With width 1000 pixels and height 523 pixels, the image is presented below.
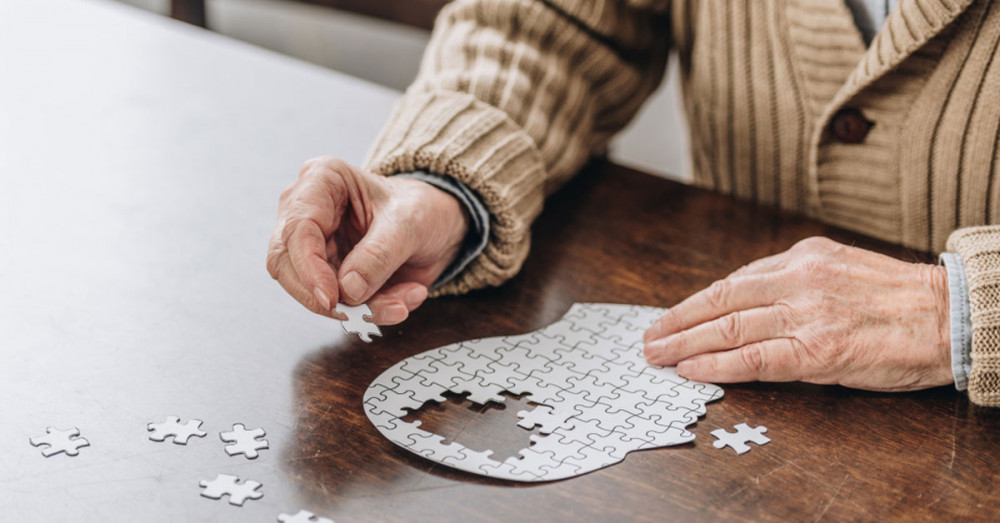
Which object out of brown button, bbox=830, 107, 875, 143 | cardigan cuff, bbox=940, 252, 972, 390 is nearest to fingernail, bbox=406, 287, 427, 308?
cardigan cuff, bbox=940, 252, 972, 390

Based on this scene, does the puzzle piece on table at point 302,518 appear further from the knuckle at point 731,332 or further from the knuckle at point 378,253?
the knuckle at point 731,332

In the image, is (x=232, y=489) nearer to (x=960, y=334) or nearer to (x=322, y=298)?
(x=322, y=298)

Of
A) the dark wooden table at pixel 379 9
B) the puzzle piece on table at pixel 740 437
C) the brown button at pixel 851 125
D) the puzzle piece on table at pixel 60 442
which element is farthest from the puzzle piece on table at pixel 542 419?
the dark wooden table at pixel 379 9

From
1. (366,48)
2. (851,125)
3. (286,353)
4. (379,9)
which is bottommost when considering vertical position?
(366,48)

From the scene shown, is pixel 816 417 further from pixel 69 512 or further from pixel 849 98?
pixel 69 512

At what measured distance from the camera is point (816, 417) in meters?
1.03

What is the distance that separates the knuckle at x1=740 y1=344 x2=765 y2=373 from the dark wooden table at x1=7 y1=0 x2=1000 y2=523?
27 mm

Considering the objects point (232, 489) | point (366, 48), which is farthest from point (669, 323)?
point (366, 48)

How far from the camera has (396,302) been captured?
1.12 m

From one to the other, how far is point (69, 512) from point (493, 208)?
26.2 inches

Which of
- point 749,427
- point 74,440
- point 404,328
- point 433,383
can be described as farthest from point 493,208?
point 74,440

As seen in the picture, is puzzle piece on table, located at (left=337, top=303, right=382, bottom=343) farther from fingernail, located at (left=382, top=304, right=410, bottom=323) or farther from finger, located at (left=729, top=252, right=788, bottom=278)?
finger, located at (left=729, top=252, right=788, bottom=278)

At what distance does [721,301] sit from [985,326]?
29 cm

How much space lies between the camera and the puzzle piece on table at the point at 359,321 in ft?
3.60
